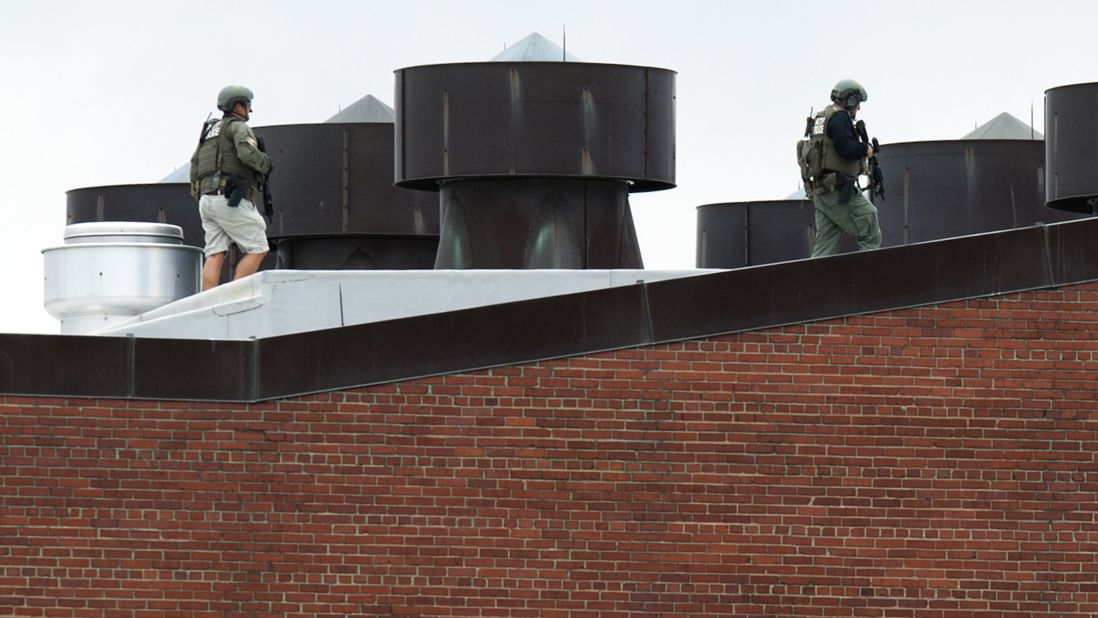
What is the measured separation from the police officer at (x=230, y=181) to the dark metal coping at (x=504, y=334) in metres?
3.10

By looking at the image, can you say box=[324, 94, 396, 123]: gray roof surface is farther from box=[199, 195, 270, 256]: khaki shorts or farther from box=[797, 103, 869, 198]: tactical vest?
box=[797, 103, 869, 198]: tactical vest

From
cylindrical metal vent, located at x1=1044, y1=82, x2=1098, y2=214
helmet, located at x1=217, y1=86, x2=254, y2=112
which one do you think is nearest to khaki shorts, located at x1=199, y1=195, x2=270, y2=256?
helmet, located at x1=217, y1=86, x2=254, y2=112

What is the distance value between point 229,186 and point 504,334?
4.06 meters

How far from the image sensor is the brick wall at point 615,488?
13.8 m

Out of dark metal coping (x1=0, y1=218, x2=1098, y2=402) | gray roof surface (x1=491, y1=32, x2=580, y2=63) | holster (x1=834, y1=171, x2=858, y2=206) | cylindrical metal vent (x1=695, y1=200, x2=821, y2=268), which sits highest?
gray roof surface (x1=491, y1=32, x2=580, y2=63)

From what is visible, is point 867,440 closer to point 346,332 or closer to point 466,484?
point 466,484

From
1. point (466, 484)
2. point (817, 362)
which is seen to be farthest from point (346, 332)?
point (817, 362)

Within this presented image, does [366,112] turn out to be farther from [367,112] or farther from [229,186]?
[229,186]

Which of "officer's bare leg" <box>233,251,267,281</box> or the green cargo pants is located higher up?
the green cargo pants

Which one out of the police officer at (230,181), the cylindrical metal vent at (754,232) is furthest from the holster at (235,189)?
the cylindrical metal vent at (754,232)

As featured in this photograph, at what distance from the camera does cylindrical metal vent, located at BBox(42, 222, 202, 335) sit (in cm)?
1895

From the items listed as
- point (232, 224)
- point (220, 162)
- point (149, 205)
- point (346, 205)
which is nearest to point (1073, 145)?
point (346, 205)

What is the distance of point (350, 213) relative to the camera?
23.2m

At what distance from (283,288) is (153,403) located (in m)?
2.03
